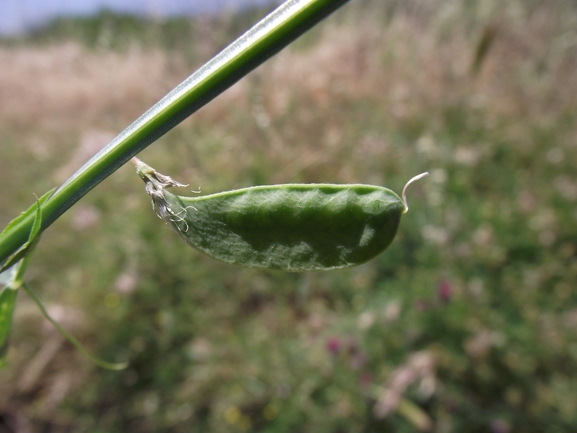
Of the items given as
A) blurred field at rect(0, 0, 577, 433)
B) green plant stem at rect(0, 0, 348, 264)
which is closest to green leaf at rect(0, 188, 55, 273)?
green plant stem at rect(0, 0, 348, 264)

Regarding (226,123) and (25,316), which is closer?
(25,316)

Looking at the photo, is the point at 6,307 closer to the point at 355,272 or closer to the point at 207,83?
the point at 207,83

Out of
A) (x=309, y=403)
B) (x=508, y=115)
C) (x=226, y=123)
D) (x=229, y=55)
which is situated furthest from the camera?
(x=226, y=123)

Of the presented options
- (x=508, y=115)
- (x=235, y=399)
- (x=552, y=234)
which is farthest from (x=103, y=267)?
(x=508, y=115)

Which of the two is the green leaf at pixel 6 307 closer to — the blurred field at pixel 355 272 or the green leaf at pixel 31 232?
the green leaf at pixel 31 232

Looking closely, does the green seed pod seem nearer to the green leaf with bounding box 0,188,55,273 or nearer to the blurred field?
the green leaf with bounding box 0,188,55,273

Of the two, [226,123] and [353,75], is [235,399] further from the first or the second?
[353,75]
